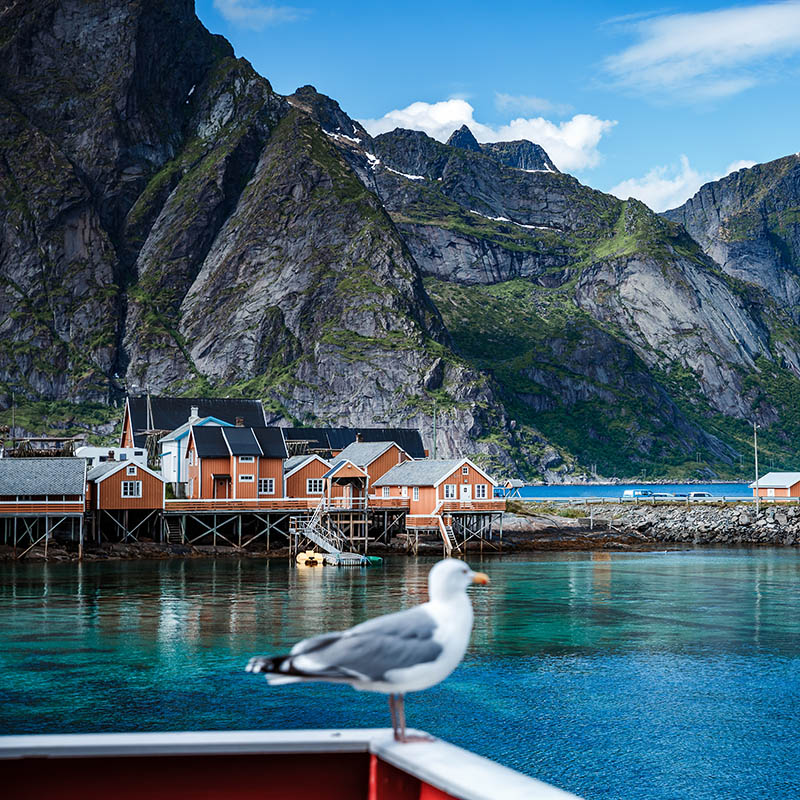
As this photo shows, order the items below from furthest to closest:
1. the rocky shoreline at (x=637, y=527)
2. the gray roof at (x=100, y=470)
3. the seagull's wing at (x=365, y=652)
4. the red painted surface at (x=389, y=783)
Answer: the rocky shoreline at (x=637, y=527)
the gray roof at (x=100, y=470)
the red painted surface at (x=389, y=783)
the seagull's wing at (x=365, y=652)

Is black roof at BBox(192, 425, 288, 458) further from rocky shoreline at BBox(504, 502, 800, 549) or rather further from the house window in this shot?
rocky shoreline at BBox(504, 502, 800, 549)

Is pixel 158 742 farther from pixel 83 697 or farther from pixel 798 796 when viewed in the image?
pixel 83 697

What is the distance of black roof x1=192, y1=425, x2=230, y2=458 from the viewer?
3235 inches

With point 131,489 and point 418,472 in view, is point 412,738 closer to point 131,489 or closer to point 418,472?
point 131,489

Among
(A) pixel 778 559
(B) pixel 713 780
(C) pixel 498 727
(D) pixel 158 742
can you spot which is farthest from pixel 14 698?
(A) pixel 778 559

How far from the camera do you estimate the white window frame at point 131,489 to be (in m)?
76.3

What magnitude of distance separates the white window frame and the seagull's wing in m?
73.9

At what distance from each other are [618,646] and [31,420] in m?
178

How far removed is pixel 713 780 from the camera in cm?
2277

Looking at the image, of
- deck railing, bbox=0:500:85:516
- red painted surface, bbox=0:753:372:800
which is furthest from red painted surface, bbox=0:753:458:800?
deck railing, bbox=0:500:85:516

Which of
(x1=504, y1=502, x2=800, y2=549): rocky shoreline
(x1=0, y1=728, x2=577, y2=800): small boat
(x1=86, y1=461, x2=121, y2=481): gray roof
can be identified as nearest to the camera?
(x1=0, y1=728, x2=577, y2=800): small boat

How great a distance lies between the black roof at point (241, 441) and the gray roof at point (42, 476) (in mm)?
12736

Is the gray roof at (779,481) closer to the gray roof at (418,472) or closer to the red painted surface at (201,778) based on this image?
the gray roof at (418,472)

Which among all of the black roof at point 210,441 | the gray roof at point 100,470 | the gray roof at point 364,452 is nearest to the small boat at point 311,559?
the black roof at point 210,441
